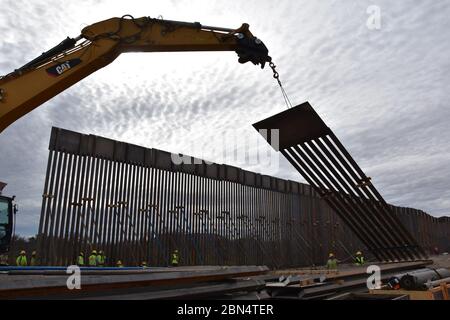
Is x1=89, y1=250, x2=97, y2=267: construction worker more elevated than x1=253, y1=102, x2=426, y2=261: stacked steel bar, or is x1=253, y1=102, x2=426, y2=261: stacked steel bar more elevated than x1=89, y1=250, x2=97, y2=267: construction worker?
x1=253, y1=102, x2=426, y2=261: stacked steel bar

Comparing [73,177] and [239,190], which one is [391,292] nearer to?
[73,177]

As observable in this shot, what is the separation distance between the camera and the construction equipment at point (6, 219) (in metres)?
7.95

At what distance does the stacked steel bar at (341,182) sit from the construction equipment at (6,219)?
20.8 ft

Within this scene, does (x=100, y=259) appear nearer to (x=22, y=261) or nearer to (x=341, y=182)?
(x=22, y=261)

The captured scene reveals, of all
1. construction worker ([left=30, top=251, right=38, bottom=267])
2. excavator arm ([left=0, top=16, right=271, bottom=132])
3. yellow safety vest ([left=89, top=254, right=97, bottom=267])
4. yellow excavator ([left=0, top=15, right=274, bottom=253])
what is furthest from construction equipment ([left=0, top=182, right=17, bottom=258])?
yellow safety vest ([left=89, top=254, right=97, bottom=267])

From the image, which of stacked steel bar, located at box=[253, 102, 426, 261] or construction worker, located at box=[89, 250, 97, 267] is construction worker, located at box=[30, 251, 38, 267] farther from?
stacked steel bar, located at box=[253, 102, 426, 261]

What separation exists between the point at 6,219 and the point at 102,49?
175 inches

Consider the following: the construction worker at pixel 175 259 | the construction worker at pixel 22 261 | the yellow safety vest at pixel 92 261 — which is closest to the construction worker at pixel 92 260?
the yellow safety vest at pixel 92 261

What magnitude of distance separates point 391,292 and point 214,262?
12.2m

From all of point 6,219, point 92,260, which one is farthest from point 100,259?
point 6,219

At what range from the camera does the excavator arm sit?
707 cm

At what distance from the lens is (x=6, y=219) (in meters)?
8.13

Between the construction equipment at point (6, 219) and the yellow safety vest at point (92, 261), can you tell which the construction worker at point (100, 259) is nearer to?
the yellow safety vest at point (92, 261)
